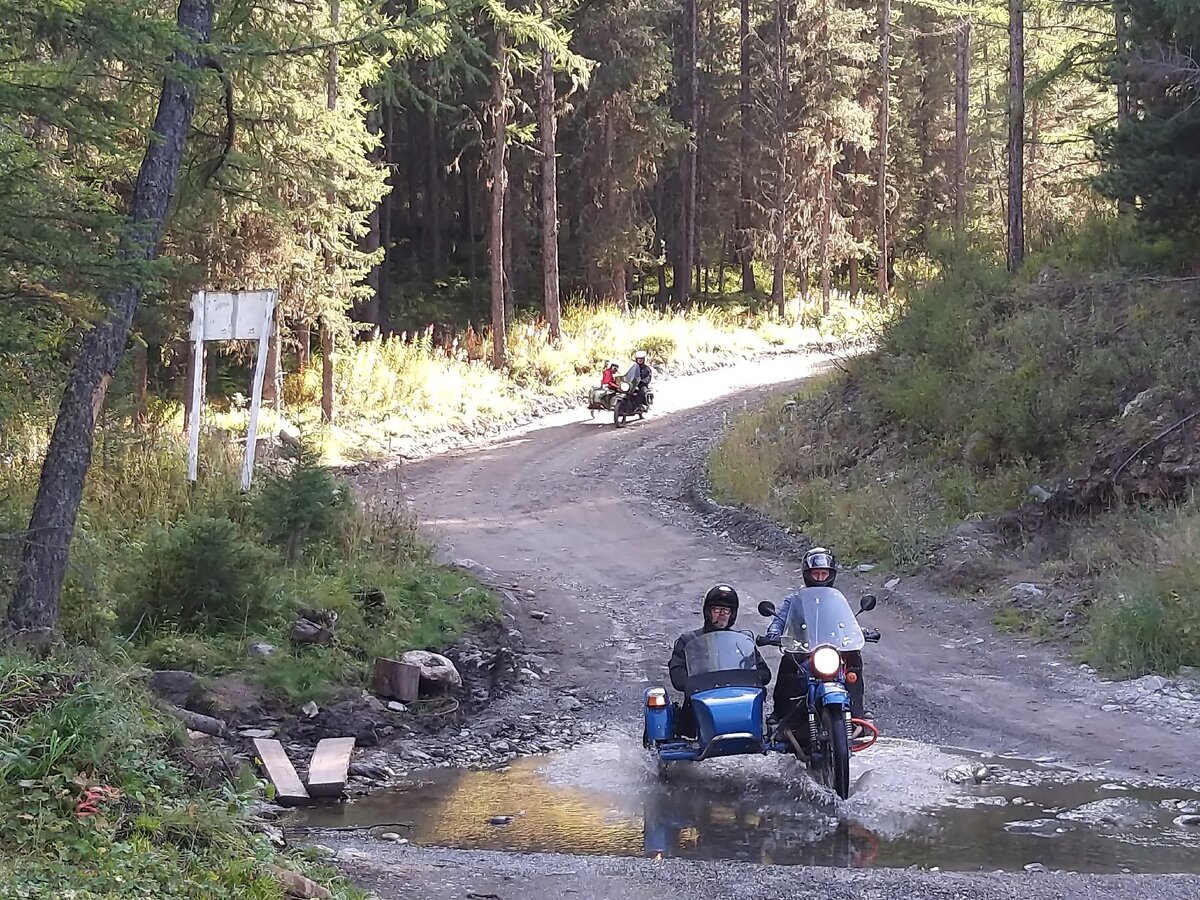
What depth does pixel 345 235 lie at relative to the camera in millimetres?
23594

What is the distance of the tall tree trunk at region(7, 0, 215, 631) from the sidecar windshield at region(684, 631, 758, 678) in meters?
4.57

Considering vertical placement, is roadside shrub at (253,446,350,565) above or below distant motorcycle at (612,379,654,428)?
below

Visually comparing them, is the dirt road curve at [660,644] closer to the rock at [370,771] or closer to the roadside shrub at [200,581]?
the rock at [370,771]

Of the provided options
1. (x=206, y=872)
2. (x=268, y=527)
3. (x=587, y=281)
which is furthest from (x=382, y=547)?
(x=587, y=281)

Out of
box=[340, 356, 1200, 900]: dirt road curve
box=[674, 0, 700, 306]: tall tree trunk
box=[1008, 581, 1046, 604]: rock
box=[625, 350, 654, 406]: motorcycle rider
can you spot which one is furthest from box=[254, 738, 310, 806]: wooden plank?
box=[674, 0, 700, 306]: tall tree trunk

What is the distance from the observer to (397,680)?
33.8ft

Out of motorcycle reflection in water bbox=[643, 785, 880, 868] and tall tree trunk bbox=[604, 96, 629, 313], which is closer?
motorcycle reflection in water bbox=[643, 785, 880, 868]

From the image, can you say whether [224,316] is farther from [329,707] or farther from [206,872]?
[206,872]

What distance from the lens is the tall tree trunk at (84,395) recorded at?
855 centimetres

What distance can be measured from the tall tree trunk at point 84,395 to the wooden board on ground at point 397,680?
2759mm

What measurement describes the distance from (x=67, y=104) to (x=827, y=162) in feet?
133

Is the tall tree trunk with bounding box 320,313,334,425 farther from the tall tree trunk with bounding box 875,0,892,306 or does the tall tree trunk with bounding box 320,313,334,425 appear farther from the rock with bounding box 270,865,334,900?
the tall tree trunk with bounding box 875,0,892,306

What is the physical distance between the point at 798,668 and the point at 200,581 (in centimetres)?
532

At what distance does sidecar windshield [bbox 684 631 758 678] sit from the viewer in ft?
28.0
